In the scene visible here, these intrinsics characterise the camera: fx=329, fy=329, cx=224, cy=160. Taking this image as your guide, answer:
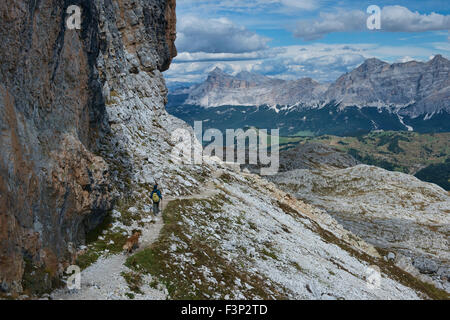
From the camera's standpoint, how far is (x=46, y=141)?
22.7 m

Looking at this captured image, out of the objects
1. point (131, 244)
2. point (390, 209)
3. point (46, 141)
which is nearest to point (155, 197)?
point (131, 244)

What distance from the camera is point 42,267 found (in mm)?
19266

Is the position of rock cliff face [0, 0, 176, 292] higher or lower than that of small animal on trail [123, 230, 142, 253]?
higher

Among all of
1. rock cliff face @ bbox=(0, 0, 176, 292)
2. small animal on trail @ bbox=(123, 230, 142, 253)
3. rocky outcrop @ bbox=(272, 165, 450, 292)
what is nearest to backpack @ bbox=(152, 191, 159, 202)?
rock cliff face @ bbox=(0, 0, 176, 292)

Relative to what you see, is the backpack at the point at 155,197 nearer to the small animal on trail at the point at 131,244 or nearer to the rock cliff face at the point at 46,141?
the rock cliff face at the point at 46,141

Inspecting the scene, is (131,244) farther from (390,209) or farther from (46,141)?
(390,209)

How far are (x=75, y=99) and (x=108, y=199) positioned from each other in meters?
9.34

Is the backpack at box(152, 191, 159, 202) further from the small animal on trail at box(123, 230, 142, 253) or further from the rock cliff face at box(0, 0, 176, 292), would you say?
the small animal on trail at box(123, 230, 142, 253)

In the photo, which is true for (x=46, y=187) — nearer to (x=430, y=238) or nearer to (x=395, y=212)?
(x=430, y=238)

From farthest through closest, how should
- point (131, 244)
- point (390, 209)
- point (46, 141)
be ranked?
point (390, 209), point (131, 244), point (46, 141)

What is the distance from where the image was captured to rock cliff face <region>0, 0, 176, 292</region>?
1809 centimetres

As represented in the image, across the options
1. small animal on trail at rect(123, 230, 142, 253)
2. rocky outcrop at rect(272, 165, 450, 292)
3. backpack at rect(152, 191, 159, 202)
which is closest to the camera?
small animal on trail at rect(123, 230, 142, 253)
